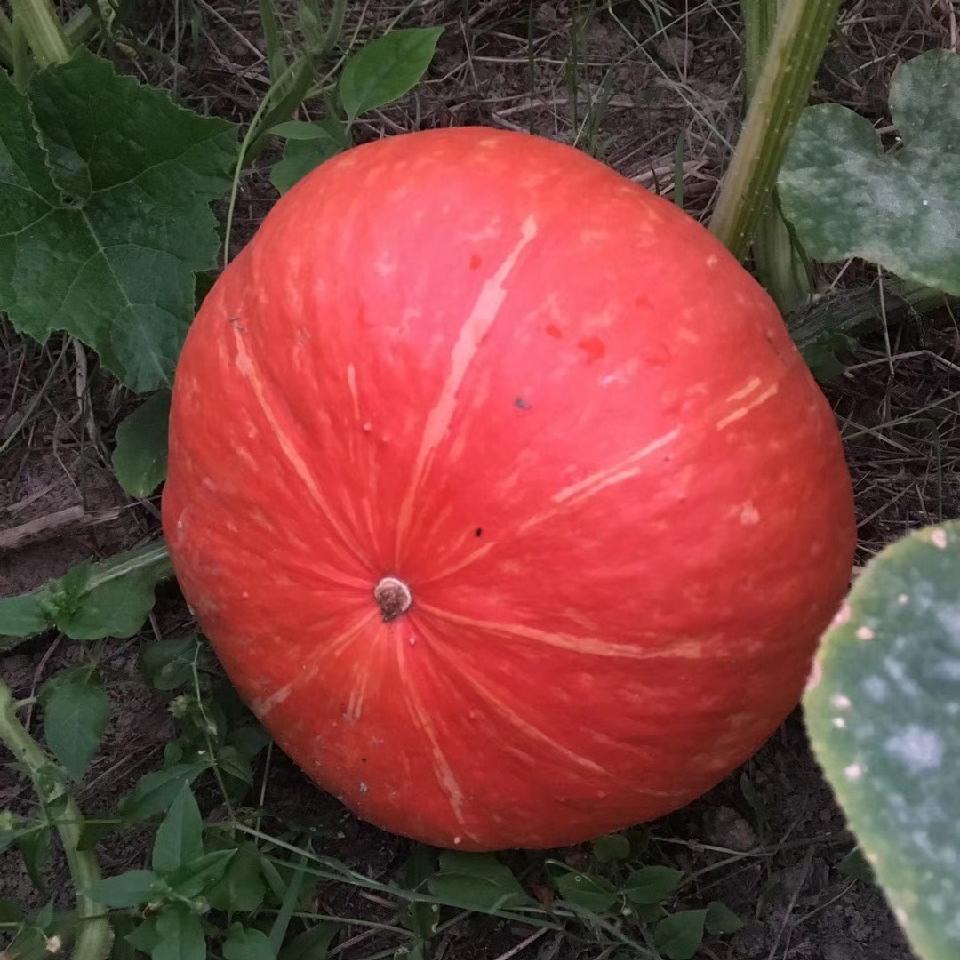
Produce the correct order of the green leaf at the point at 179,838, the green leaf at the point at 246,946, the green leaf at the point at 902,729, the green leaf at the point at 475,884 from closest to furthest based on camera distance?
1. the green leaf at the point at 902,729
2. the green leaf at the point at 179,838
3. the green leaf at the point at 246,946
4. the green leaf at the point at 475,884

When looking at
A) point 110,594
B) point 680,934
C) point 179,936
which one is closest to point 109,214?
point 110,594

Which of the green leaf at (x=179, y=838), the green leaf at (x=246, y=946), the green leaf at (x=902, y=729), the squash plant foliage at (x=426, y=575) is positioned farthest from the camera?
the green leaf at (x=246, y=946)

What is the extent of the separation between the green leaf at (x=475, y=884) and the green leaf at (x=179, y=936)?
342 mm

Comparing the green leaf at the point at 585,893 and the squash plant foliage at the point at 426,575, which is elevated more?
the squash plant foliage at the point at 426,575

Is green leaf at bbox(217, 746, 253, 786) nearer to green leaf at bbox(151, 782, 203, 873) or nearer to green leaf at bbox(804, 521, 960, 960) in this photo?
green leaf at bbox(151, 782, 203, 873)

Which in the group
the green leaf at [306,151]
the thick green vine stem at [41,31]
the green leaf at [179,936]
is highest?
the thick green vine stem at [41,31]

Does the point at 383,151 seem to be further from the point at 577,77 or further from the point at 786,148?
the point at 577,77

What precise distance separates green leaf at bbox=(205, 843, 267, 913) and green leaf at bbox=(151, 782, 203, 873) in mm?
154

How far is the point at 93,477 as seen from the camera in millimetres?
1885

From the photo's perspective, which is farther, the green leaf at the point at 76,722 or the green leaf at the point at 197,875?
the green leaf at the point at 76,722

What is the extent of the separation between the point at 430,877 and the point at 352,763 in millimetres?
262

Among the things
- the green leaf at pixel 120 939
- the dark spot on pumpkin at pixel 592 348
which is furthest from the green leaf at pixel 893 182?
the green leaf at pixel 120 939

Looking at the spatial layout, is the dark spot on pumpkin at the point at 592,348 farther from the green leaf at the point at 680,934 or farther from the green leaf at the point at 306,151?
the green leaf at the point at 680,934

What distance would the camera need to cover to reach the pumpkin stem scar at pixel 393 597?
1.24 meters
